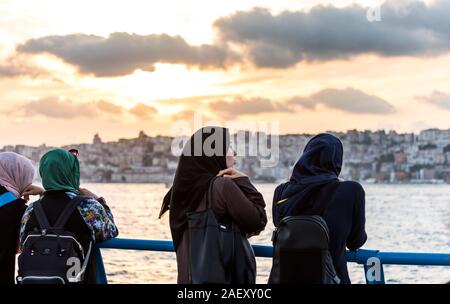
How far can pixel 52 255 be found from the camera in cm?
436

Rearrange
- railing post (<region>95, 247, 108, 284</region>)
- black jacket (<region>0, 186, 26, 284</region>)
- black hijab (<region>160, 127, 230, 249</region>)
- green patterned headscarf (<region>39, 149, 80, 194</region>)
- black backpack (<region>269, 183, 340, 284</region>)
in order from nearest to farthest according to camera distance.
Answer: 1. black backpack (<region>269, 183, 340, 284</region>)
2. black hijab (<region>160, 127, 230, 249</region>)
3. green patterned headscarf (<region>39, 149, 80, 194</region>)
4. black jacket (<region>0, 186, 26, 284</region>)
5. railing post (<region>95, 247, 108, 284</region>)

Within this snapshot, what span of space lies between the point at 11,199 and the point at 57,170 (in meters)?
0.59

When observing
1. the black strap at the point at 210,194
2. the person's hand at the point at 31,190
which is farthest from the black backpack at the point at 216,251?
the person's hand at the point at 31,190

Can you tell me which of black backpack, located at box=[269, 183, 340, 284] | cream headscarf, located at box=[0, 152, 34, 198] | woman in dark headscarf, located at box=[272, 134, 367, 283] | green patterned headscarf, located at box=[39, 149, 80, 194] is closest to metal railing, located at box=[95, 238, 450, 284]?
woman in dark headscarf, located at box=[272, 134, 367, 283]

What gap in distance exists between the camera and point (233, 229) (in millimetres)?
4320

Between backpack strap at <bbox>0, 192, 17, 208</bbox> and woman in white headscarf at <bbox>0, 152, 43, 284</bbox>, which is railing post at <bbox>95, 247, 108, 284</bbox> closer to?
woman in white headscarf at <bbox>0, 152, 43, 284</bbox>

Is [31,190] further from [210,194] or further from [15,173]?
[210,194]

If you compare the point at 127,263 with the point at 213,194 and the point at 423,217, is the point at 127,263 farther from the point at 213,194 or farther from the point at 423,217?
the point at 423,217

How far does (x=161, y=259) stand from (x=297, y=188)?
32.1m

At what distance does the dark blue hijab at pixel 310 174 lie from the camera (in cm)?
428

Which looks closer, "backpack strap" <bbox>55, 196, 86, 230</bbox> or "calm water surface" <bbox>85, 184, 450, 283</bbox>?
"backpack strap" <bbox>55, 196, 86, 230</bbox>

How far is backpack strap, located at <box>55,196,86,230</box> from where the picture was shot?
14.4 feet

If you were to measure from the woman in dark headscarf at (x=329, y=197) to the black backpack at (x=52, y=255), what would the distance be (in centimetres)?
118
